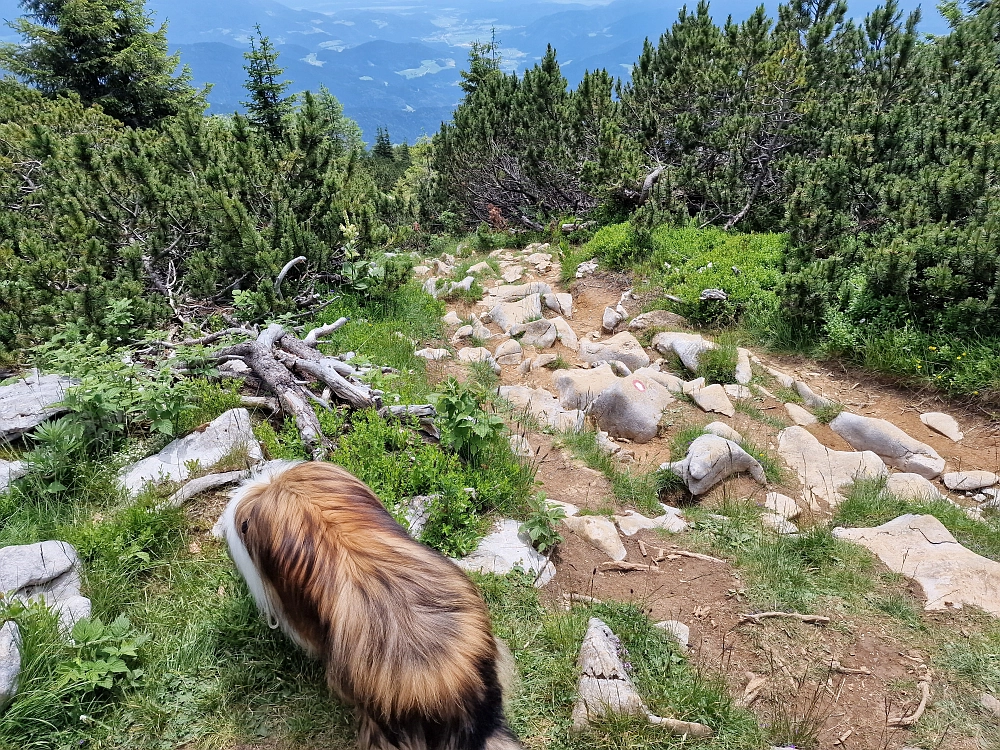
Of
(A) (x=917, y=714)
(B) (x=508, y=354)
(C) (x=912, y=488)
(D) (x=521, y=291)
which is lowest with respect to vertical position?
(A) (x=917, y=714)

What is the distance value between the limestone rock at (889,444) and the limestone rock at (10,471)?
23.2 feet

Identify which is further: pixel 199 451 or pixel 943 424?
pixel 943 424

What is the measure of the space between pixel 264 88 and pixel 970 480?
2215 centimetres

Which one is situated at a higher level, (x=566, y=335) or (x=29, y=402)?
(x=566, y=335)

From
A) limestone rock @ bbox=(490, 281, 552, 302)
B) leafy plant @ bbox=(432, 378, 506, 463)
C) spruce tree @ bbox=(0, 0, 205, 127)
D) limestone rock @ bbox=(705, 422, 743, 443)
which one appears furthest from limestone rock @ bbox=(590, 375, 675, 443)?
spruce tree @ bbox=(0, 0, 205, 127)

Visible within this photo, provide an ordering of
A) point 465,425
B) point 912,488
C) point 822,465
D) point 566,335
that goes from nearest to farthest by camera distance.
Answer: point 465,425
point 912,488
point 822,465
point 566,335

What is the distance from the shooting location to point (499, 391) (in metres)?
6.03

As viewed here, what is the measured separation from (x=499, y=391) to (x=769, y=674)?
379cm

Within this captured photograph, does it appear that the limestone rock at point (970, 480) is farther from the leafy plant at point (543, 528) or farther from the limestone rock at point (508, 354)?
the limestone rock at point (508, 354)

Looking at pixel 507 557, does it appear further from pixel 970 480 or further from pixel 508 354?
pixel 970 480

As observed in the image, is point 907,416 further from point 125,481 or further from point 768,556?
point 125,481

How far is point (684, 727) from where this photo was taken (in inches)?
96.7

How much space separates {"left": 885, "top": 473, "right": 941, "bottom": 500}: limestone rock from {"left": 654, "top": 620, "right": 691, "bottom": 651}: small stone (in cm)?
274

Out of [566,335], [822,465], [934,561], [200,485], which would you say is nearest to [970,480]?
[822,465]
